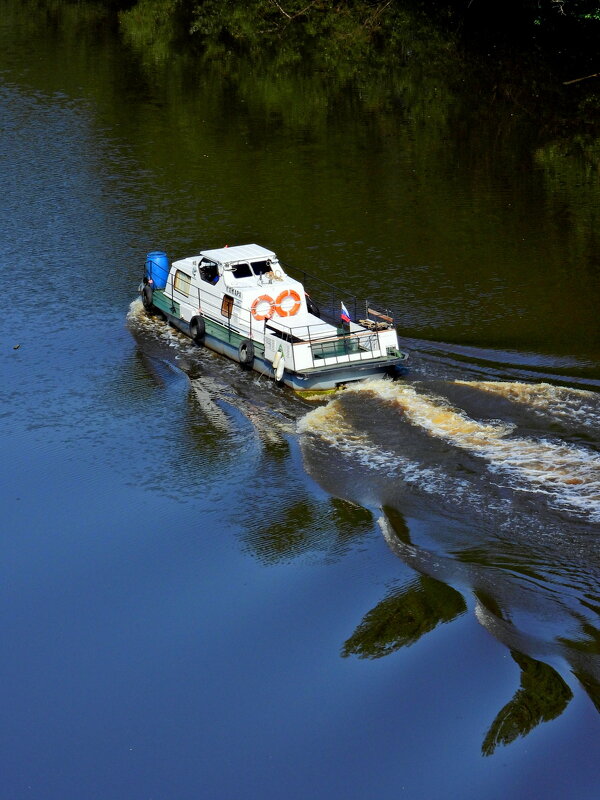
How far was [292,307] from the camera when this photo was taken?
99.2 feet

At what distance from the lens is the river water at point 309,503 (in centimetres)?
1579

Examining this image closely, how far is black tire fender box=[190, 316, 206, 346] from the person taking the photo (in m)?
31.5

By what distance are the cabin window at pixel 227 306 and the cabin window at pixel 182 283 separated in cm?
192

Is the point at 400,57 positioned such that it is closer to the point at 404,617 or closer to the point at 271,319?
the point at 271,319

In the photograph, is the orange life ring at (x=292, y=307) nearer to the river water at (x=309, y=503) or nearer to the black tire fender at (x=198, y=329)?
the river water at (x=309, y=503)

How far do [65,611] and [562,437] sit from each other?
36.3 ft

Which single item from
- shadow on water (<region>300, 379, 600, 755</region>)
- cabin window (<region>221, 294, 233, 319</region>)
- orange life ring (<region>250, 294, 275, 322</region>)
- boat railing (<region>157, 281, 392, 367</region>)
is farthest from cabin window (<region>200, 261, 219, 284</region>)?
shadow on water (<region>300, 379, 600, 755</region>)

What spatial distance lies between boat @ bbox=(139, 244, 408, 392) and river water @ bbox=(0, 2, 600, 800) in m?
0.65

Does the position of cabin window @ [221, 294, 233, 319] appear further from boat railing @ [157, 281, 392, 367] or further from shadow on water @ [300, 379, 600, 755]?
shadow on water @ [300, 379, 600, 755]

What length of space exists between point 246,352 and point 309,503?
7.74 meters

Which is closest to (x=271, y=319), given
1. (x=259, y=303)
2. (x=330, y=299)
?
(x=259, y=303)

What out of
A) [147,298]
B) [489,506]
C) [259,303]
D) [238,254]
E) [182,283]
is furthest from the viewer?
[147,298]

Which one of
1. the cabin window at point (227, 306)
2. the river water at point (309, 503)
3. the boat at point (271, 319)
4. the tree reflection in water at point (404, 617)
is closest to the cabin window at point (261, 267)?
the boat at point (271, 319)

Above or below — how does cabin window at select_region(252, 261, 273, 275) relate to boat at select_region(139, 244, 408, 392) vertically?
above
